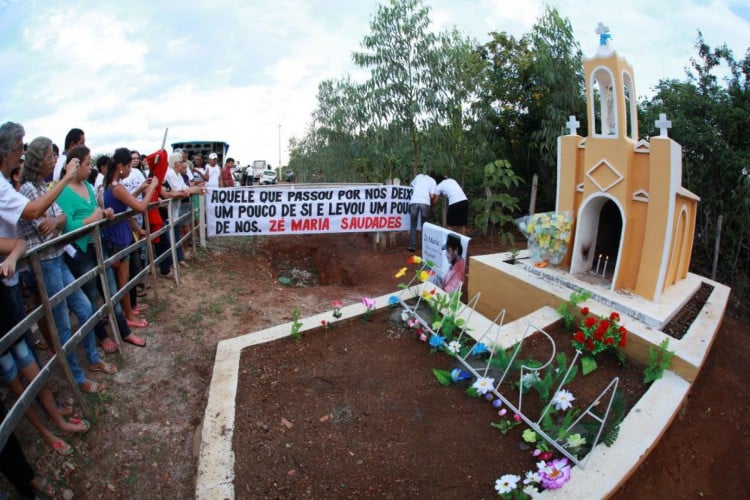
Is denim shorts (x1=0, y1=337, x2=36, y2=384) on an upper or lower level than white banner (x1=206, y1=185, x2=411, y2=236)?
lower

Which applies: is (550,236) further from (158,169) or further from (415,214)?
(158,169)

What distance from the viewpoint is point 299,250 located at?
32.7ft

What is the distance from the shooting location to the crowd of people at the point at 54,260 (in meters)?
2.68

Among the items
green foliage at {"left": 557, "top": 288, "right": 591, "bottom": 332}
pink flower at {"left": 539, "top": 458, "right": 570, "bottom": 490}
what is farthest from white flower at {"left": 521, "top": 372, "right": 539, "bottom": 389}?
green foliage at {"left": 557, "top": 288, "right": 591, "bottom": 332}

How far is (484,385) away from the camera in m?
3.59

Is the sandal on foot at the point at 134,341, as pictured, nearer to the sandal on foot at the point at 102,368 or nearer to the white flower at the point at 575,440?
the sandal on foot at the point at 102,368

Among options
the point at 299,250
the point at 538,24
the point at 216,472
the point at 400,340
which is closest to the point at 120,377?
the point at 216,472

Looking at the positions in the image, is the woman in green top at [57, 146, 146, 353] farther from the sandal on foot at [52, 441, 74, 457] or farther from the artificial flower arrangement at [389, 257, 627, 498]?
the artificial flower arrangement at [389, 257, 627, 498]

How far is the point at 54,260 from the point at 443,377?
10.3 feet

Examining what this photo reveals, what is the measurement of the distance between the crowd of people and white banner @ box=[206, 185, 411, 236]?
9.00ft

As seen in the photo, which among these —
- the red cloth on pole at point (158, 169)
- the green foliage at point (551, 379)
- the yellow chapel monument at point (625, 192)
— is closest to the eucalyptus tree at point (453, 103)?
the yellow chapel monument at point (625, 192)

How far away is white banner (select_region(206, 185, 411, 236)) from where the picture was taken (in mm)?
8083

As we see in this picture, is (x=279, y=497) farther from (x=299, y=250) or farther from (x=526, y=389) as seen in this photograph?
(x=299, y=250)

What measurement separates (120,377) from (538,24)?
33.3ft
